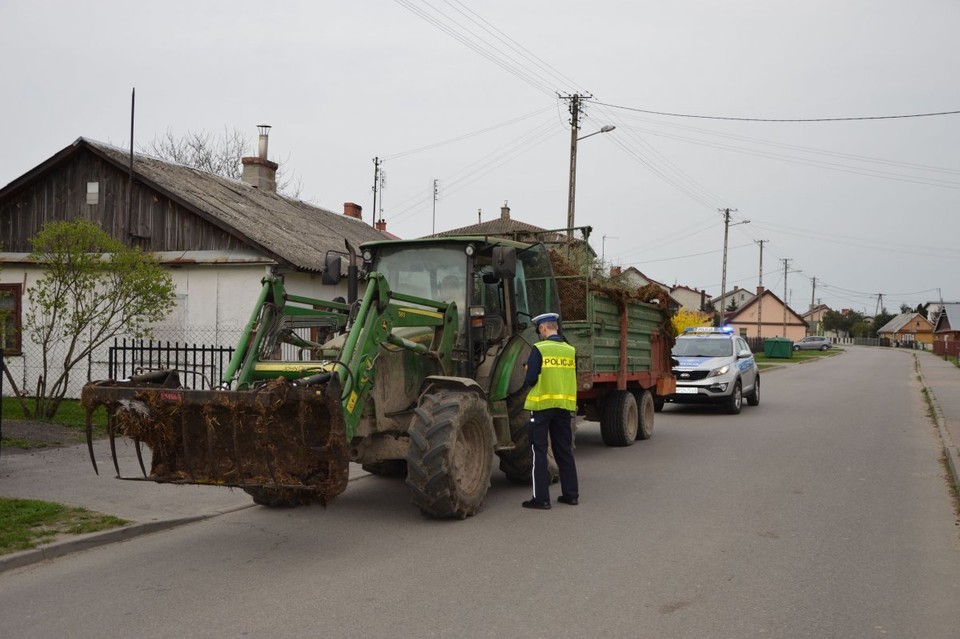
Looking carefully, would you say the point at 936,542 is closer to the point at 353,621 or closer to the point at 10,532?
the point at 353,621

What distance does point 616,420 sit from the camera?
1308 cm

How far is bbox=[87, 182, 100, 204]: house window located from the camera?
1889cm

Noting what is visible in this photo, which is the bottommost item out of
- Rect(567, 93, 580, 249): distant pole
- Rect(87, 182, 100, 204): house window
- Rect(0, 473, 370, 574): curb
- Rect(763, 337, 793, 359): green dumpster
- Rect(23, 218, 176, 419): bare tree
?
Rect(0, 473, 370, 574): curb

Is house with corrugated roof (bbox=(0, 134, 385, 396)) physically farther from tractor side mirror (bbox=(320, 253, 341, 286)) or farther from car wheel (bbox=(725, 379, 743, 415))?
car wheel (bbox=(725, 379, 743, 415))

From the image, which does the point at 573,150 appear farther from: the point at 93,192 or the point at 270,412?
the point at 270,412

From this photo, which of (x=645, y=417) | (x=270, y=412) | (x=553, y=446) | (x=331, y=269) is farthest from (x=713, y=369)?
(x=270, y=412)

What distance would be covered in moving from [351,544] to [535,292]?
4.15 metres

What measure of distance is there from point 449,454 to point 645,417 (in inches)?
288

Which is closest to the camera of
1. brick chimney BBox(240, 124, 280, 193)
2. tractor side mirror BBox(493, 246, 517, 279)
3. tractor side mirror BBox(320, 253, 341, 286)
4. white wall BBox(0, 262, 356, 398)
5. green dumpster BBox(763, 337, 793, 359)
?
tractor side mirror BBox(493, 246, 517, 279)

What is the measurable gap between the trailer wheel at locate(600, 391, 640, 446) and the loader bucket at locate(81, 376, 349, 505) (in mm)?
7050

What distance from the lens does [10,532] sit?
6930 mm

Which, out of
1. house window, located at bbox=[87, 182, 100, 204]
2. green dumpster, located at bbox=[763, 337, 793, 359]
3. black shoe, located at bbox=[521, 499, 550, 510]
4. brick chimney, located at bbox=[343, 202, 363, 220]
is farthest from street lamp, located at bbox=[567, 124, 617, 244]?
green dumpster, located at bbox=[763, 337, 793, 359]

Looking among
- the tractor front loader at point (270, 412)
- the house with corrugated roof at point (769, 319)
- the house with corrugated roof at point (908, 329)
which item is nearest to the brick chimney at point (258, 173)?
the tractor front loader at point (270, 412)

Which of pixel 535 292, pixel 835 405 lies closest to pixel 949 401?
pixel 835 405
